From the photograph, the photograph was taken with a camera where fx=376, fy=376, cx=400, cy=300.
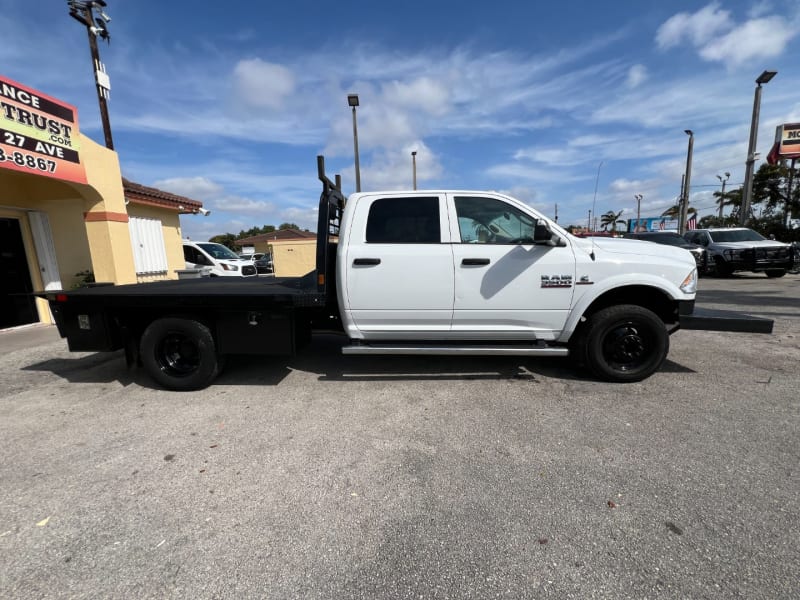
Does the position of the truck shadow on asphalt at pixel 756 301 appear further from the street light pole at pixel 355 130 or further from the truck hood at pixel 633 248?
the street light pole at pixel 355 130

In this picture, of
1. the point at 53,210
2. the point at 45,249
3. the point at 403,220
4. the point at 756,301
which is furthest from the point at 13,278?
the point at 756,301

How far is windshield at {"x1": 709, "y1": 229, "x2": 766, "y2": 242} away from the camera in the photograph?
1325cm

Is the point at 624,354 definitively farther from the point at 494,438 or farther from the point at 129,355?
the point at 129,355

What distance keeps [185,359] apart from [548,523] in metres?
3.91

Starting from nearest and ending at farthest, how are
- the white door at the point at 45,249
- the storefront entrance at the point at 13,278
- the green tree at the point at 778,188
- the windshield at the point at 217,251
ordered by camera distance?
the storefront entrance at the point at 13,278 → the white door at the point at 45,249 → the windshield at the point at 217,251 → the green tree at the point at 778,188

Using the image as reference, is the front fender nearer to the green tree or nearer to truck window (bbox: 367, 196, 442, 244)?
truck window (bbox: 367, 196, 442, 244)

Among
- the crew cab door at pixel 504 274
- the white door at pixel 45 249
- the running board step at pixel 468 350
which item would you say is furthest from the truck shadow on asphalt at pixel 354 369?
the white door at pixel 45 249

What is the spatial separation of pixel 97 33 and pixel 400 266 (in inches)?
550

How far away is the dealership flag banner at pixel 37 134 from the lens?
221 inches

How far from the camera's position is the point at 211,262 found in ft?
40.8

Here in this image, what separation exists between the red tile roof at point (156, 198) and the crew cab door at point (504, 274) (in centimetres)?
859

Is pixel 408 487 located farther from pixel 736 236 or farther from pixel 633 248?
pixel 736 236

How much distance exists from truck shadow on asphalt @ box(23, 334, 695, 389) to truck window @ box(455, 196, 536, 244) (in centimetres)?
154

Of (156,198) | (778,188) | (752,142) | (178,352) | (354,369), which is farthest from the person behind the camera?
(778,188)
